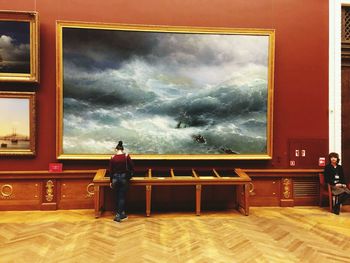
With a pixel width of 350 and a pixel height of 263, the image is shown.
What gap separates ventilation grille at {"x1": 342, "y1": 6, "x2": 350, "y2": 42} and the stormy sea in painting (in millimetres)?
1763

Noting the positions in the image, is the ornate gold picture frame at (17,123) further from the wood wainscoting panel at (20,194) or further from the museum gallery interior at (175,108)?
the wood wainscoting panel at (20,194)

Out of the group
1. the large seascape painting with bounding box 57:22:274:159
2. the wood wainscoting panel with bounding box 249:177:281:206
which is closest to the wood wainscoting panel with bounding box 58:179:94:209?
the large seascape painting with bounding box 57:22:274:159

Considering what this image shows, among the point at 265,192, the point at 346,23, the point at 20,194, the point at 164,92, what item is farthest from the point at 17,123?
the point at 346,23

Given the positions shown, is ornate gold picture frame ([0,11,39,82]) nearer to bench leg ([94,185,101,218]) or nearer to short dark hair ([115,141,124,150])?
short dark hair ([115,141,124,150])

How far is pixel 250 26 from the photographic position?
21.3 ft

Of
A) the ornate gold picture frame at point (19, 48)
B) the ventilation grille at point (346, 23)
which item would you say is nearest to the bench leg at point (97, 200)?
the ornate gold picture frame at point (19, 48)

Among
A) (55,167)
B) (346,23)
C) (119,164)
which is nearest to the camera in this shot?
(119,164)

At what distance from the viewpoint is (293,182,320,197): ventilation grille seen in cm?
665

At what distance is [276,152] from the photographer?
21.7 feet

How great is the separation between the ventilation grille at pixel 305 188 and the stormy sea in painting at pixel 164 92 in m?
1.04

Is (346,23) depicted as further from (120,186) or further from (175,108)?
(120,186)

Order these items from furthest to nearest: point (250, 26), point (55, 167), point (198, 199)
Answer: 1. point (250, 26)
2. point (55, 167)
3. point (198, 199)

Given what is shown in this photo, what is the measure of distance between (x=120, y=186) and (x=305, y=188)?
376cm

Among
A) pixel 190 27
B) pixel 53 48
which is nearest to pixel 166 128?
pixel 190 27
